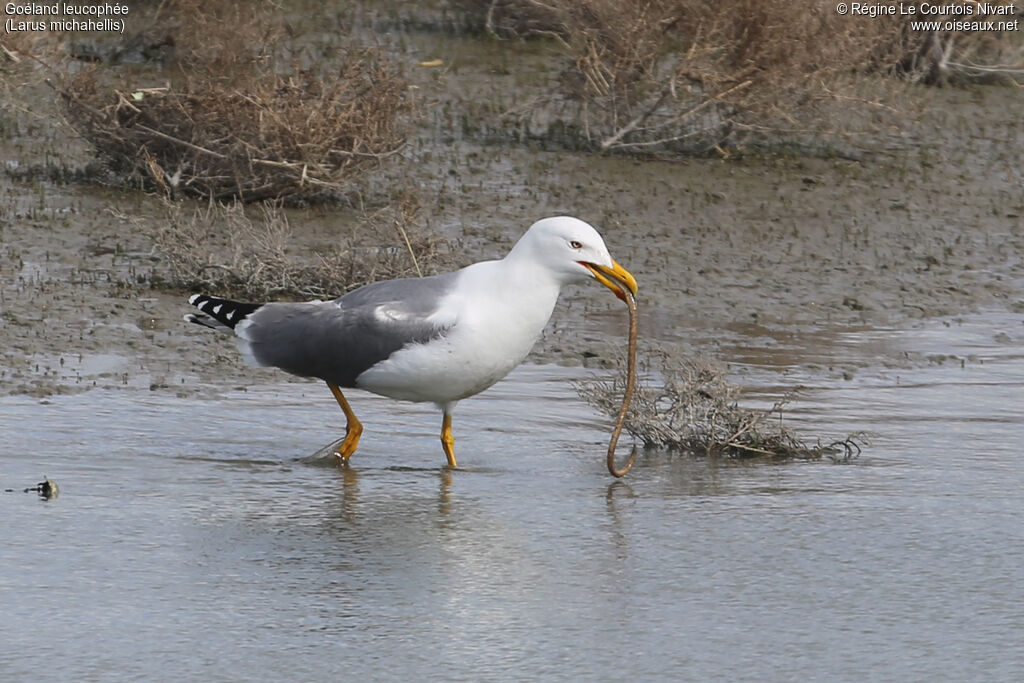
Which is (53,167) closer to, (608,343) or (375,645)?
(608,343)

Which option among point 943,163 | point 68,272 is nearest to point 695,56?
point 943,163

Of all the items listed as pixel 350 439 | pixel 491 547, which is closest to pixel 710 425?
pixel 350 439

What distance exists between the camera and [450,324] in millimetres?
6332

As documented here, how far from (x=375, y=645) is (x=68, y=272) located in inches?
212

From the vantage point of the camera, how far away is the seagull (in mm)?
6340

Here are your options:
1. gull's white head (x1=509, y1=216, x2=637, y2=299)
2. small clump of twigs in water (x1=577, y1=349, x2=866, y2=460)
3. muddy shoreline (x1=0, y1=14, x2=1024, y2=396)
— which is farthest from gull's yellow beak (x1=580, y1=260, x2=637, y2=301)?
muddy shoreline (x1=0, y1=14, x2=1024, y2=396)

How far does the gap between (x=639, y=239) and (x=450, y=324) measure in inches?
178

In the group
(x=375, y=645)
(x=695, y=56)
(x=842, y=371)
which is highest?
(x=695, y=56)

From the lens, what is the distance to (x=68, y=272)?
9.44 m

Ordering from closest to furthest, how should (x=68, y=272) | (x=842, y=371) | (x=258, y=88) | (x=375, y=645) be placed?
(x=375, y=645) → (x=842, y=371) → (x=68, y=272) → (x=258, y=88)

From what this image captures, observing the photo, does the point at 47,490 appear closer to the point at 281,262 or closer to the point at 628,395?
the point at 628,395

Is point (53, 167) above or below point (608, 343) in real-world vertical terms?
above

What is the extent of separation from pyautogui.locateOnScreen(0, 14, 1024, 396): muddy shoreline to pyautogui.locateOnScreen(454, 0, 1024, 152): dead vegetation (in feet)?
1.03

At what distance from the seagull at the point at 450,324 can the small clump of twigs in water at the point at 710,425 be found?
64 cm
